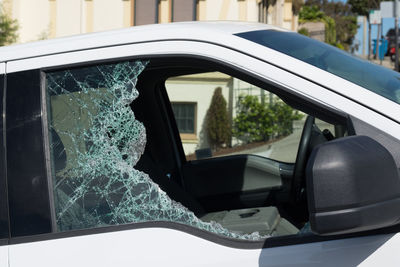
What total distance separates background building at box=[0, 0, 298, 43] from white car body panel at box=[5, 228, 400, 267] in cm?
1137

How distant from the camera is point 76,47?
6.31 ft

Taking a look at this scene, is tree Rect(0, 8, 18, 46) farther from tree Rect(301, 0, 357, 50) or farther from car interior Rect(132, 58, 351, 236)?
tree Rect(301, 0, 357, 50)

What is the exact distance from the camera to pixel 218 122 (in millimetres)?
6461

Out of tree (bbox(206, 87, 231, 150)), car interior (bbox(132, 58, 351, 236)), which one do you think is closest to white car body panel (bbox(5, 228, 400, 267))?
car interior (bbox(132, 58, 351, 236))

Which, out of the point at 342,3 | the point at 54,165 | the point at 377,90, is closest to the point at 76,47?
the point at 54,165

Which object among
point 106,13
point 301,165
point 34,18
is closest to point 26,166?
point 301,165

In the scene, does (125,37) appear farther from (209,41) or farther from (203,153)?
(203,153)

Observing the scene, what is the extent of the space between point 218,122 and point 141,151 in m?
4.17

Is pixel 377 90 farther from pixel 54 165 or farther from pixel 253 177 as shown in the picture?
pixel 253 177

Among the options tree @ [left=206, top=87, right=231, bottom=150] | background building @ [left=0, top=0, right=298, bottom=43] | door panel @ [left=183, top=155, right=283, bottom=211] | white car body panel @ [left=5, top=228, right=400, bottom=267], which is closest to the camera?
white car body panel @ [left=5, top=228, right=400, bottom=267]

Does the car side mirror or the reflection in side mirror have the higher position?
the car side mirror

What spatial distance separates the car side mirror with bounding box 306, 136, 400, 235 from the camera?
1461mm

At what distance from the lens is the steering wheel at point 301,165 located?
285 centimetres

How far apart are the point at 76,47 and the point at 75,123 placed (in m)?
0.25
